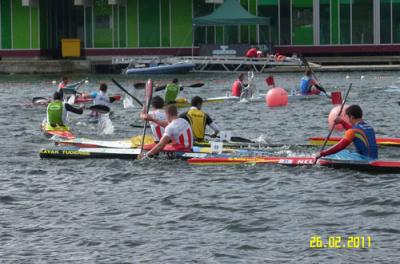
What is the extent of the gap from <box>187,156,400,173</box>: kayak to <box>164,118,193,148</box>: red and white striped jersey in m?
0.43

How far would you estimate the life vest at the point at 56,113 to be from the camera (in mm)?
28172

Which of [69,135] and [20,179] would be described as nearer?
[20,179]

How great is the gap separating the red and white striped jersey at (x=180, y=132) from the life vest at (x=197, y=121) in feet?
2.42

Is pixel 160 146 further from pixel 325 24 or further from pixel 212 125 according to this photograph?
pixel 325 24

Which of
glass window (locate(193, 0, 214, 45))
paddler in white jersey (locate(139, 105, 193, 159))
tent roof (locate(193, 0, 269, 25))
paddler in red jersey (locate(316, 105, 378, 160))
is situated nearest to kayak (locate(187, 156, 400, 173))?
paddler in red jersey (locate(316, 105, 378, 160))

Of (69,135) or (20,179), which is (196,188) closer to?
(20,179)

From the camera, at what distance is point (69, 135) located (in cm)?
2734

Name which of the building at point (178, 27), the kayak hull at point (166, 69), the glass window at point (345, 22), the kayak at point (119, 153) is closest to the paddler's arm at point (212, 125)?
the kayak at point (119, 153)

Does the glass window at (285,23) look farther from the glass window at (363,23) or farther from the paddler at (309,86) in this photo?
the paddler at (309,86)

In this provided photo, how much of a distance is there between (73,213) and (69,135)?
370 inches

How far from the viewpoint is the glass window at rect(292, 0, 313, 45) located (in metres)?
65.7

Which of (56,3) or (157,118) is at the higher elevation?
(56,3)

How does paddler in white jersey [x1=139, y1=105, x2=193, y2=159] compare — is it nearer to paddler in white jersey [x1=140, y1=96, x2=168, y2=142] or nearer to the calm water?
the calm water

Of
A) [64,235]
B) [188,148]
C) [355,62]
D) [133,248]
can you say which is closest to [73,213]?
[64,235]
